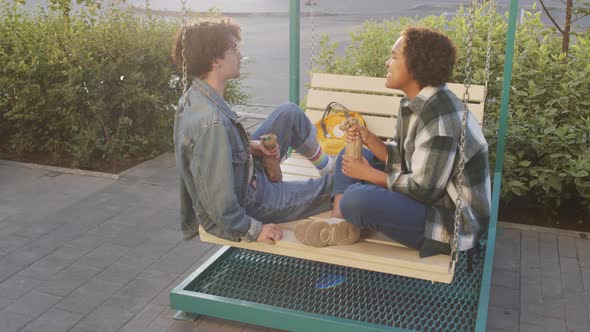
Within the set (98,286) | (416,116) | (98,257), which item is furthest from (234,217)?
(98,257)

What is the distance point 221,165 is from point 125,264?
1374 millimetres

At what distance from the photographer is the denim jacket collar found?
2.94 m

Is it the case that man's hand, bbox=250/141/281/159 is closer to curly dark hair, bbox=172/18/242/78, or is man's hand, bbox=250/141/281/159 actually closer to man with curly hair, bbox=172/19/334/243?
man with curly hair, bbox=172/19/334/243

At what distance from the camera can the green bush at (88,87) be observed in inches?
211

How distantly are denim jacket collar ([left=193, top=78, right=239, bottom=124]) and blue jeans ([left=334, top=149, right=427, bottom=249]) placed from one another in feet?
Result: 2.00

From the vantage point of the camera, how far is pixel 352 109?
450 cm

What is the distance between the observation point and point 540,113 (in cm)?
449

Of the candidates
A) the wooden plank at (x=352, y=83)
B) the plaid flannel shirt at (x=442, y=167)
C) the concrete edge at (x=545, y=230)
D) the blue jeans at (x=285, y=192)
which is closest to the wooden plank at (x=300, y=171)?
the blue jeans at (x=285, y=192)

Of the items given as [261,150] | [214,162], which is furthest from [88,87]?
[214,162]

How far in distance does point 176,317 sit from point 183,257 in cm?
69

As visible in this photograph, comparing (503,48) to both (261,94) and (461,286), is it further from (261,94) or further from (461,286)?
(261,94)

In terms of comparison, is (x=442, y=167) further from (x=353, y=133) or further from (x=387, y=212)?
(x=353, y=133)

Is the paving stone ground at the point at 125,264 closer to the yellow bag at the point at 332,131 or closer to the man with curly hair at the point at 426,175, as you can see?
the man with curly hair at the point at 426,175

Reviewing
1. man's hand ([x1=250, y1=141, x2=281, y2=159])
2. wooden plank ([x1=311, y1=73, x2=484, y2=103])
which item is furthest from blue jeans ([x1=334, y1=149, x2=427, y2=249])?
wooden plank ([x1=311, y1=73, x2=484, y2=103])
